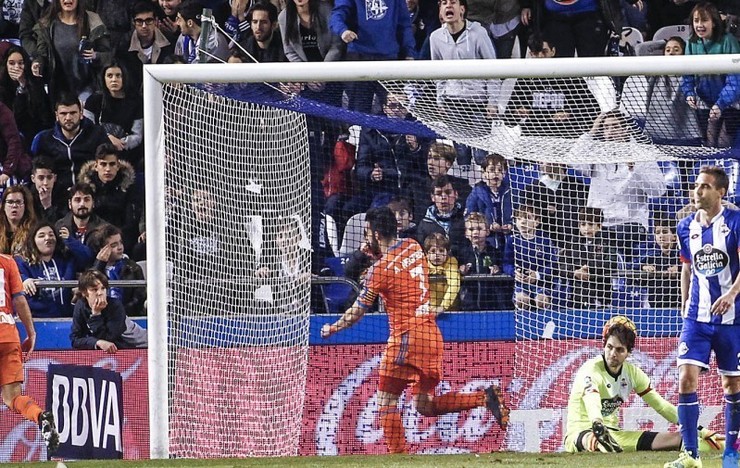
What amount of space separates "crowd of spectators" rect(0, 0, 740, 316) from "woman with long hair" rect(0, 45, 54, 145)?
0.01 metres

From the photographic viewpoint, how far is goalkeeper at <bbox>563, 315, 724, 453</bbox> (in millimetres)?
8156

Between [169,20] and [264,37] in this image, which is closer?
[264,37]

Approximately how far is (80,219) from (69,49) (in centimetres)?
191

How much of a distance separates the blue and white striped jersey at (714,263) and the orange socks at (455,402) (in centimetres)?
256

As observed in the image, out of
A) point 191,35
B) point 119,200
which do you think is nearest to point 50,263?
point 119,200

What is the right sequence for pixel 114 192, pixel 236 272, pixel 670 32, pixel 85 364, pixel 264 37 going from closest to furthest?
1. pixel 236 272
2. pixel 85 364
3. pixel 114 192
4. pixel 670 32
5. pixel 264 37

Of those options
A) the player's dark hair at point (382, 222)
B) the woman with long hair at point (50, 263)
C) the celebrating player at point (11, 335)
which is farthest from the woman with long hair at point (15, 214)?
the player's dark hair at point (382, 222)

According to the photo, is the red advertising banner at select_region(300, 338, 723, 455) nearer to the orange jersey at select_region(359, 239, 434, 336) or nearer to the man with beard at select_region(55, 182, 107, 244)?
the orange jersey at select_region(359, 239, 434, 336)

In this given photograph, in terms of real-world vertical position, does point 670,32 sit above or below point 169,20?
below

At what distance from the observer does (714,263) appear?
264 inches

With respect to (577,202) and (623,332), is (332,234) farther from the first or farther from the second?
(623,332)

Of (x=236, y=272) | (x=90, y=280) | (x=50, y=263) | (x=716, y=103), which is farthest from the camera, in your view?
(x=50, y=263)

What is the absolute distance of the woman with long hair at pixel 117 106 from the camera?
423 inches

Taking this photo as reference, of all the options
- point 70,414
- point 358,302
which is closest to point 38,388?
point 70,414
